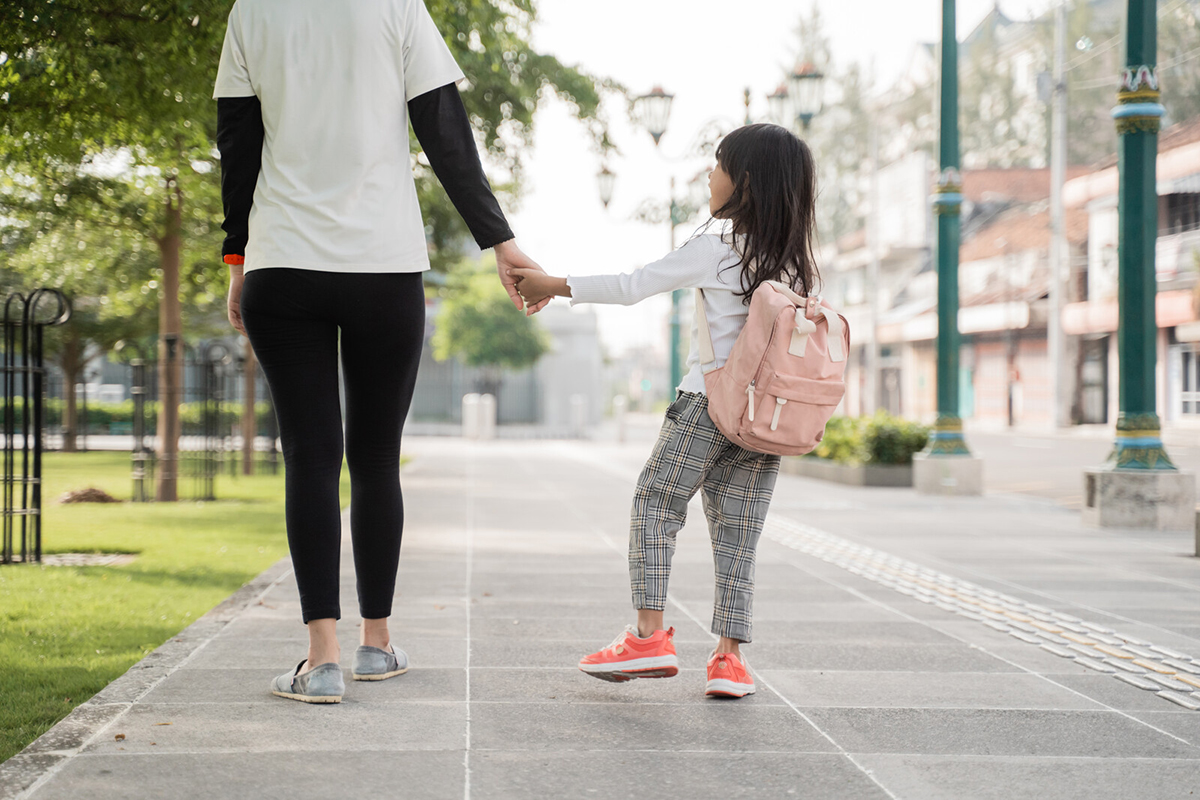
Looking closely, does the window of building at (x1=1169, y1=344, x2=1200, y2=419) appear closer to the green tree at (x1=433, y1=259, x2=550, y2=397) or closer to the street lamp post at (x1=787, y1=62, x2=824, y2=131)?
A: the green tree at (x1=433, y1=259, x2=550, y2=397)

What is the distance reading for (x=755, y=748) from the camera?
2.90 metres

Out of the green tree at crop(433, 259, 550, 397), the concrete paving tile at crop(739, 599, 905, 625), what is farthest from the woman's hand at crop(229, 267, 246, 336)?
the green tree at crop(433, 259, 550, 397)

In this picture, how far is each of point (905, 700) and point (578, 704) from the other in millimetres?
948

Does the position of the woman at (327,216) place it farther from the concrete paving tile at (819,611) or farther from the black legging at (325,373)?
the concrete paving tile at (819,611)

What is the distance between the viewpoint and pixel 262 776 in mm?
2568

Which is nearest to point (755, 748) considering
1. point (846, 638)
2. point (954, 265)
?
point (846, 638)

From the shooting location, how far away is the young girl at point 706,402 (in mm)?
3363

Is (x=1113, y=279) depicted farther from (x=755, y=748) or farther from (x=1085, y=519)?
(x=755, y=748)

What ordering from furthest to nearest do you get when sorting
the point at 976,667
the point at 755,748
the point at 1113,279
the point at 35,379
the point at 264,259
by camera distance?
the point at 1113,279 → the point at 35,379 → the point at 976,667 → the point at 264,259 → the point at 755,748

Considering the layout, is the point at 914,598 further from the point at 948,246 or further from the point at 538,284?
the point at 948,246

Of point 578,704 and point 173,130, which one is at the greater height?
point 173,130

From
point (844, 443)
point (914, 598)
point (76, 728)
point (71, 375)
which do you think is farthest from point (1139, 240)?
point (71, 375)

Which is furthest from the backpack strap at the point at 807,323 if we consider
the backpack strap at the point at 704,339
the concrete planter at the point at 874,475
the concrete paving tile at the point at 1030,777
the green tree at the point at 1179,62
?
the green tree at the point at 1179,62

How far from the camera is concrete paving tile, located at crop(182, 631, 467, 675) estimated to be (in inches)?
147
